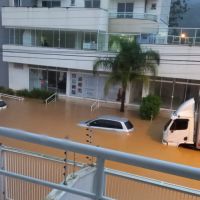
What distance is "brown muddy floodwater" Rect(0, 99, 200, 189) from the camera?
46.5 ft

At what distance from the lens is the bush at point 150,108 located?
19953mm

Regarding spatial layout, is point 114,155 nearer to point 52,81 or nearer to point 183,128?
point 183,128

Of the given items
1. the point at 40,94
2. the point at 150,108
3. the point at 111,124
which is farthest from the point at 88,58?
the point at 111,124

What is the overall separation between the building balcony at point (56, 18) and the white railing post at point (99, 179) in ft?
72.7

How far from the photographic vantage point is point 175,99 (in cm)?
2286

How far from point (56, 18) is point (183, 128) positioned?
14823 mm

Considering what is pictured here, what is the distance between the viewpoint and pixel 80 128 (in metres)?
17.6

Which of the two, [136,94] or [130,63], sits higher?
[130,63]

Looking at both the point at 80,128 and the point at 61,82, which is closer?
the point at 80,128

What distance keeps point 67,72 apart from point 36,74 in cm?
360

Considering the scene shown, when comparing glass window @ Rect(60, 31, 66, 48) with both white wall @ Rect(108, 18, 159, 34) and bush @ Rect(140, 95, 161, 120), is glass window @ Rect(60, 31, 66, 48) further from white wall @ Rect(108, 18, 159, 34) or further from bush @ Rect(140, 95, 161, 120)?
bush @ Rect(140, 95, 161, 120)

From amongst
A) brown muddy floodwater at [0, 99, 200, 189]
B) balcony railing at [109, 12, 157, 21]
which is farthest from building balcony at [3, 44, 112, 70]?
balcony railing at [109, 12, 157, 21]

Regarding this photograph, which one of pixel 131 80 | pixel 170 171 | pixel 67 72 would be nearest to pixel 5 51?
pixel 67 72

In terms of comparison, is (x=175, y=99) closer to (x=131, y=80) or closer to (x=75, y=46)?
(x=131, y=80)
